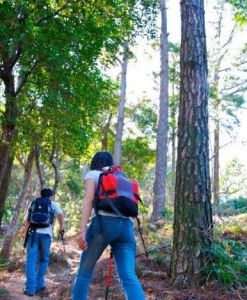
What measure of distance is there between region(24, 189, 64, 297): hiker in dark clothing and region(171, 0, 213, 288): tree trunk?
2361 millimetres

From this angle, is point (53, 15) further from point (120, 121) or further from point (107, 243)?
point (120, 121)

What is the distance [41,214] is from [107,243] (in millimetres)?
3073

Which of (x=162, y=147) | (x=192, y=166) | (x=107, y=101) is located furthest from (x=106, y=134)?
(x=192, y=166)

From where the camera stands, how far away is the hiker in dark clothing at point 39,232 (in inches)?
269

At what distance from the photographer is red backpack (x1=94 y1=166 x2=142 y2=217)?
3887 mm

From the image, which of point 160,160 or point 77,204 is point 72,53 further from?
point 77,204

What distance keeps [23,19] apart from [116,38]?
2.60m

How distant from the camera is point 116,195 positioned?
3889 millimetres

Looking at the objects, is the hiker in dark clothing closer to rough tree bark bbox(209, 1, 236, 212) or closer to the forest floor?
the forest floor

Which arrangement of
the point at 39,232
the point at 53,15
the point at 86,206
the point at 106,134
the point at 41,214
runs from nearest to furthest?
the point at 86,206, the point at 41,214, the point at 39,232, the point at 53,15, the point at 106,134

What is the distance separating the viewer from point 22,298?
253 inches

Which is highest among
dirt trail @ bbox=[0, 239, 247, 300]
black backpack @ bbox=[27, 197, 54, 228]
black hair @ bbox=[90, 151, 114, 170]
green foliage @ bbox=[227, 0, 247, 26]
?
green foliage @ bbox=[227, 0, 247, 26]

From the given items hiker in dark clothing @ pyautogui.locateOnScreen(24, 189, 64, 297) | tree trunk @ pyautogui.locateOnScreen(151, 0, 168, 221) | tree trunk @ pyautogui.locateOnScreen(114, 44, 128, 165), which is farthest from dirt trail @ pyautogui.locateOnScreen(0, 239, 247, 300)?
tree trunk @ pyautogui.locateOnScreen(114, 44, 128, 165)

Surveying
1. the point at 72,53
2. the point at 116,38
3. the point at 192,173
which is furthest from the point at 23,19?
the point at 192,173
